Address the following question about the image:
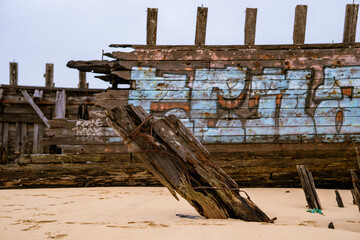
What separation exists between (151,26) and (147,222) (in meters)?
5.55

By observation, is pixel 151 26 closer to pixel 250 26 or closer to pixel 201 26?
pixel 201 26

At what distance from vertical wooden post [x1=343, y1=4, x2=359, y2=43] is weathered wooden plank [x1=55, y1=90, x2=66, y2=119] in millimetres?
9773

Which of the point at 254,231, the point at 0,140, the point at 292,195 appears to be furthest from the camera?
the point at 0,140

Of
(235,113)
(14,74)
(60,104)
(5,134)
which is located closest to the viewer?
(235,113)

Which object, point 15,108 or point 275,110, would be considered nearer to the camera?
point 275,110

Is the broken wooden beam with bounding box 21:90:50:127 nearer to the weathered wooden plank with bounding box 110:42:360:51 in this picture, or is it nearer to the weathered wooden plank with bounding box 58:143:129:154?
the weathered wooden plank with bounding box 58:143:129:154

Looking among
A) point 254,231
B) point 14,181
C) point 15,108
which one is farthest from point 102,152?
point 15,108

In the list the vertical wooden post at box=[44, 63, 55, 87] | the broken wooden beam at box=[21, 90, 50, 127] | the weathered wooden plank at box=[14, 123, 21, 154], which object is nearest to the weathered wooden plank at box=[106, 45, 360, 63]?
the broken wooden beam at box=[21, 90, 50, 127]

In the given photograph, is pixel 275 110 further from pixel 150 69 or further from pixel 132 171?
pixel 132 171

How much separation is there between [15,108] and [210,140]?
9241mm

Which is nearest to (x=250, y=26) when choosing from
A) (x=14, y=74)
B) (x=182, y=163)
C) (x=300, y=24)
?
(x=300, y=24)

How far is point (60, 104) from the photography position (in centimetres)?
1338

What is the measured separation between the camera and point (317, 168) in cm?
735

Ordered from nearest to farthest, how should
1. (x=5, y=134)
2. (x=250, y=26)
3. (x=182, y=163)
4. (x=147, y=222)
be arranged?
(x=147, y=222)
(x=182, y=163)
(x=250, y=26)
(x=5, y=134)
